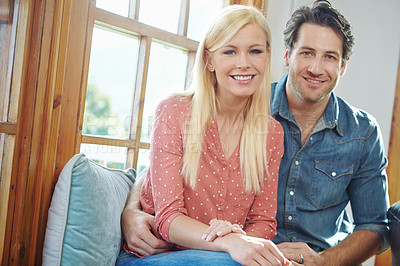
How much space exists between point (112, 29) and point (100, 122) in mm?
386

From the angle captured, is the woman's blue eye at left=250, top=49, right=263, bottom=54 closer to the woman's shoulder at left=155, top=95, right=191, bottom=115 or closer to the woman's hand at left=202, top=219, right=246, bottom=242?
the woman's shoulder at left=155, top=95, right=191, bottom=115

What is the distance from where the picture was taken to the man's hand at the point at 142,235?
144cm

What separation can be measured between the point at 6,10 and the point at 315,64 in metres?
1.20

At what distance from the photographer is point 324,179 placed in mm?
1852

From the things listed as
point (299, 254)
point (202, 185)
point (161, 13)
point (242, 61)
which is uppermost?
point (161, 13)

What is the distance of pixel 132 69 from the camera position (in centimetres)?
194

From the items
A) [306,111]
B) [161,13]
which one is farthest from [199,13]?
[306,111]

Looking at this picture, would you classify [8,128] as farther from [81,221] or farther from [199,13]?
[199,13]

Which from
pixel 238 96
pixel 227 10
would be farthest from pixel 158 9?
pixel 238 96

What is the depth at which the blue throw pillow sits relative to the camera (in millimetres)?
1294

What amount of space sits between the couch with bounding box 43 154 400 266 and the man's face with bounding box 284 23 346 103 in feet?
3.07

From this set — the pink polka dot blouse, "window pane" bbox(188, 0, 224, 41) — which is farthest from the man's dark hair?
the pink polka dot blouse

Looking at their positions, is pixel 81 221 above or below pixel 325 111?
below

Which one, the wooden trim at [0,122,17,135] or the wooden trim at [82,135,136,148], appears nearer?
the wooden trim at [0,122,17,135]
